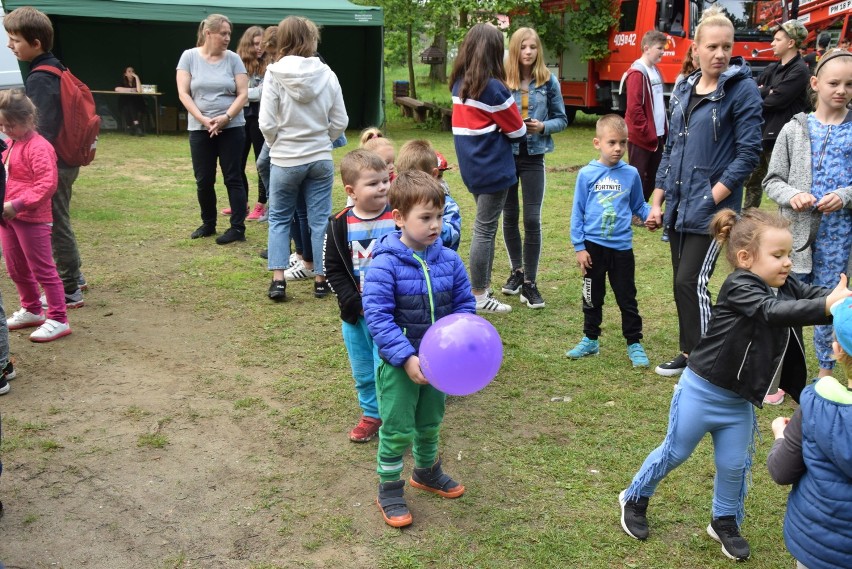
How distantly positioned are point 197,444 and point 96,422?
0.63m

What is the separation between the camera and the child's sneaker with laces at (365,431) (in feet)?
13.1

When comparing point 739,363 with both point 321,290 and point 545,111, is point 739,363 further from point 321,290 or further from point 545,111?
point 321,290

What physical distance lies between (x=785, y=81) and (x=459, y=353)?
6728 millimetres

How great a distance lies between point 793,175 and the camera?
14.2 ft

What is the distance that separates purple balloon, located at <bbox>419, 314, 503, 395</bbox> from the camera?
2.81 m

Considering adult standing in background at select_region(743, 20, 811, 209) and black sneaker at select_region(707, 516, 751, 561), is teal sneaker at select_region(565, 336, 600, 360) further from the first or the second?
adult standing in background at select_region(743, 20, 811, 209)

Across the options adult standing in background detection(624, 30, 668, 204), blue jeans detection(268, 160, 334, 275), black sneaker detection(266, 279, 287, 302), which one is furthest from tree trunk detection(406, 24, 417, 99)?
black sneaker detection(266, 279, 287, 302)

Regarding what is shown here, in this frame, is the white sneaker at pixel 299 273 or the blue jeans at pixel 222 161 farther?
the blue jeans at pixel 222 161

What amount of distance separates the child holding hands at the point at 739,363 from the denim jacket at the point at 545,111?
2767mm

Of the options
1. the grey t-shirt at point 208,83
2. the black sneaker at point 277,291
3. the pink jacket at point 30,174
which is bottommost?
the black sneaker at point 277,291

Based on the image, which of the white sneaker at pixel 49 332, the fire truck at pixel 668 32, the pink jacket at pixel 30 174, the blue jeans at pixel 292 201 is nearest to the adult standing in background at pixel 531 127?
the blue jeans at pixel 292 201

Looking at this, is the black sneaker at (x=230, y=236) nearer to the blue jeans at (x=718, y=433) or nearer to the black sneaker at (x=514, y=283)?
the black sneaker at (x=514, y=283)

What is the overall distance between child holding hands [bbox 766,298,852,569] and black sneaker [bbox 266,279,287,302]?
14.1 ft

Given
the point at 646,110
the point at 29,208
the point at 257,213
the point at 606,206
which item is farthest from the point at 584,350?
the point at 257,213
